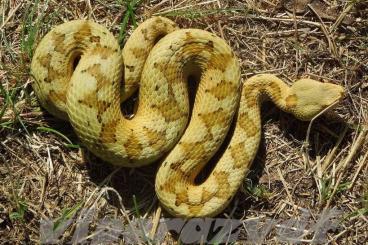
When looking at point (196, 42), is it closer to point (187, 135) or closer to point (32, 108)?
point (187, 135)

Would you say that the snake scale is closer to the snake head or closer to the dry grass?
the snake head

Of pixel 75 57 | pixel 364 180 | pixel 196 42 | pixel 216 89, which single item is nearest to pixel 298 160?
pixel 364 180

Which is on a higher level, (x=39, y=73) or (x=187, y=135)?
(x=39, y=73)

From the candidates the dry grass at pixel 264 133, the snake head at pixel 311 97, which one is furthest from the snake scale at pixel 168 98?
the dry grass at pixel 264 133

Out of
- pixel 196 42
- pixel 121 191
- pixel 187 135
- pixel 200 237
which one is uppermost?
pixel 196 42

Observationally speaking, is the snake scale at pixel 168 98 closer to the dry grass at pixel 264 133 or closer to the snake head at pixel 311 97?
the snake head at pixel 311 97

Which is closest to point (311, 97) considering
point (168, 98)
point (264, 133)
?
point (264, 133)
